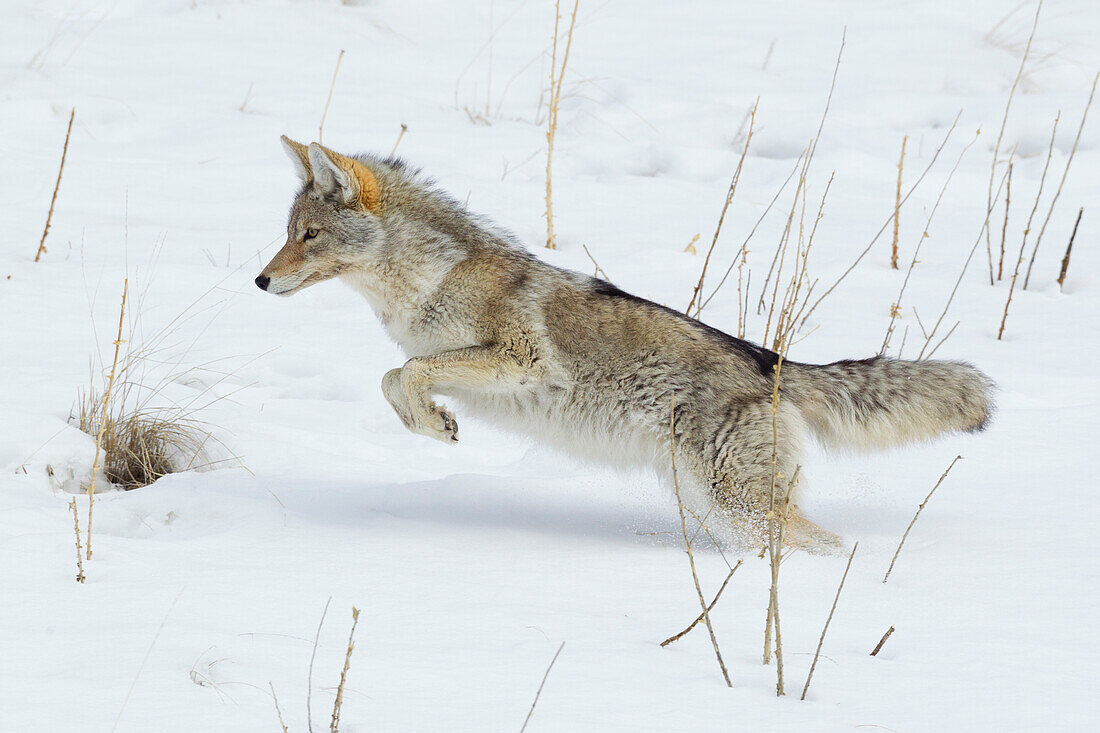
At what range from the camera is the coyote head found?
16.3 feet

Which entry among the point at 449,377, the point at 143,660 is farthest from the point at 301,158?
the point at 143,660

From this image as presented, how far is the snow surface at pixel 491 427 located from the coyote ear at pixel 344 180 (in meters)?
1.26

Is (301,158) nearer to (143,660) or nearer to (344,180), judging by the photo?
(344,180)

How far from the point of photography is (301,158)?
17.3 feet

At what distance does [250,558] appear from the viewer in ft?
12.1

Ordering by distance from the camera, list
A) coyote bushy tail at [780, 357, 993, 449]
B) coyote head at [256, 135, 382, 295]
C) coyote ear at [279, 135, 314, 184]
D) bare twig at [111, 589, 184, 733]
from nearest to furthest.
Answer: bare twig at [111, 589, 184, 733]
coyote bushy tail at [780, 357, 993, 449]
coyote head at [256, 135, 382, 295]
coyote ear at [279, 135, 314, 184]

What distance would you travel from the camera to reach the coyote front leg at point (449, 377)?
183 inches

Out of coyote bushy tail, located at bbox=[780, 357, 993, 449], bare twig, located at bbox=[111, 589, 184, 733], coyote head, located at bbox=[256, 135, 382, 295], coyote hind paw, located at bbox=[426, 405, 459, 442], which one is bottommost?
bare twig, located at bbox=[111, 589, 184, 733]

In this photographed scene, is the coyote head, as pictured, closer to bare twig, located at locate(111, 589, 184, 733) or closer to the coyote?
the coyote

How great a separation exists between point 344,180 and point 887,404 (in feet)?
8.89

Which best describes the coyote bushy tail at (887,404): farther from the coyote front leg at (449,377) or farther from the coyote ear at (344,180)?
the coyote ear at (344,180)

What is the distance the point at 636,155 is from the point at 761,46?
3.78 meters

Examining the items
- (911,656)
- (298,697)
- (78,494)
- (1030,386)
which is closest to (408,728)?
(298,697)

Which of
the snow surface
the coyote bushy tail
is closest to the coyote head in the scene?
the snow surface
